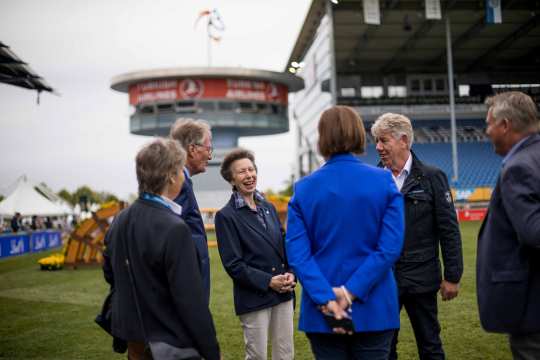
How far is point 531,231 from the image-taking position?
2.61 m

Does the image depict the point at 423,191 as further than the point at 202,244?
Yes

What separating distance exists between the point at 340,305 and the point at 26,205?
121 ft

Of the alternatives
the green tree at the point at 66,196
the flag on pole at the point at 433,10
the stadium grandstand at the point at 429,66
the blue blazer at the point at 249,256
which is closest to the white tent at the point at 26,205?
the stadium grandstand at the point at 429,66

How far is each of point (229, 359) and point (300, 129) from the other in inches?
2520

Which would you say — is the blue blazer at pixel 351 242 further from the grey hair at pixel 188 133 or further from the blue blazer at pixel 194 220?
the grey hair at pixel 188 133

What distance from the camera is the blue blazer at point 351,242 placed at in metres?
2.82

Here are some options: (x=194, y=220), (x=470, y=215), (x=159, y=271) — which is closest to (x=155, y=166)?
(x=159, y=271)

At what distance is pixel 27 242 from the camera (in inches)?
895

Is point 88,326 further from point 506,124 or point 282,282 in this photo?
point 506,124

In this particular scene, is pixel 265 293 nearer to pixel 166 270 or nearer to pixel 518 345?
pixel 166 270

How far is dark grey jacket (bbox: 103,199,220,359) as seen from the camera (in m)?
2.65

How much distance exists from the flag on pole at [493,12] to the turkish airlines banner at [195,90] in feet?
69.4

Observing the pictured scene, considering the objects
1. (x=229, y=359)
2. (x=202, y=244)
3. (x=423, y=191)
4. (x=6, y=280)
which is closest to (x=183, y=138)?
(x=202, y=244)

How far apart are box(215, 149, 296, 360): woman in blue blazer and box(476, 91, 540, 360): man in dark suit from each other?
1.57 metres
